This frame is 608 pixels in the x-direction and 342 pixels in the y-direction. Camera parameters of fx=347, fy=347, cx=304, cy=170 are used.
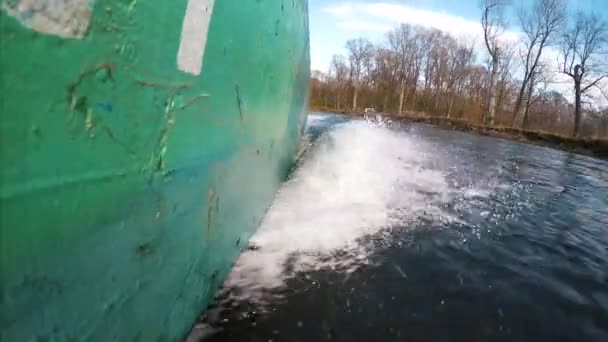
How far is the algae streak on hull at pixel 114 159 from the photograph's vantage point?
857 mm

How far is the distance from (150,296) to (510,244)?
13.2 ft

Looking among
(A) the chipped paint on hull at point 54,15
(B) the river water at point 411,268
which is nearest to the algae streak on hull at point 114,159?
(A) the chipped paint on hull at point 54,15

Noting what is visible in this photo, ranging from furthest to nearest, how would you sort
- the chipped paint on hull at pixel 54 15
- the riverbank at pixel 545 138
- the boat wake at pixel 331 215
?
the riverbank at pixel 545 138
the boat wake at pixel 331 215
the chipped paint on hull at pixel 54 15

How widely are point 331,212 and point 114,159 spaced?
10.9 feet

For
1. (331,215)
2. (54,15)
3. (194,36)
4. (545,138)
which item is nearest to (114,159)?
(54,15)

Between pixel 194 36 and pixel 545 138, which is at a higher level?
pixel 545 138

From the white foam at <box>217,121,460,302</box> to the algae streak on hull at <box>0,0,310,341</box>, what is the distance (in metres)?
0.78

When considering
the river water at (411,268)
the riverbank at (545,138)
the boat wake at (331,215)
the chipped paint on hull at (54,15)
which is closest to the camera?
the chipped paint on hull at (54,15)

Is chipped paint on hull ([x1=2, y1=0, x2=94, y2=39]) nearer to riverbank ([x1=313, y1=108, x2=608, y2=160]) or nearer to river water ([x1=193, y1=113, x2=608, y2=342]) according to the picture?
river water ([x1=193, y1=113, x2=608, y2=342])

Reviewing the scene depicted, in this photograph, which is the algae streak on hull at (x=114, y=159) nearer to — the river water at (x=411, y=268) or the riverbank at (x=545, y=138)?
the river water at (x=411, y=268)

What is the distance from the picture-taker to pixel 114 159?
1.17m

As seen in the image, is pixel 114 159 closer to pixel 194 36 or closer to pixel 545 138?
pixel 194 36

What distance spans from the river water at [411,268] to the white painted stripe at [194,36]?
155 cm

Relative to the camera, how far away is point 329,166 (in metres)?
6.78
